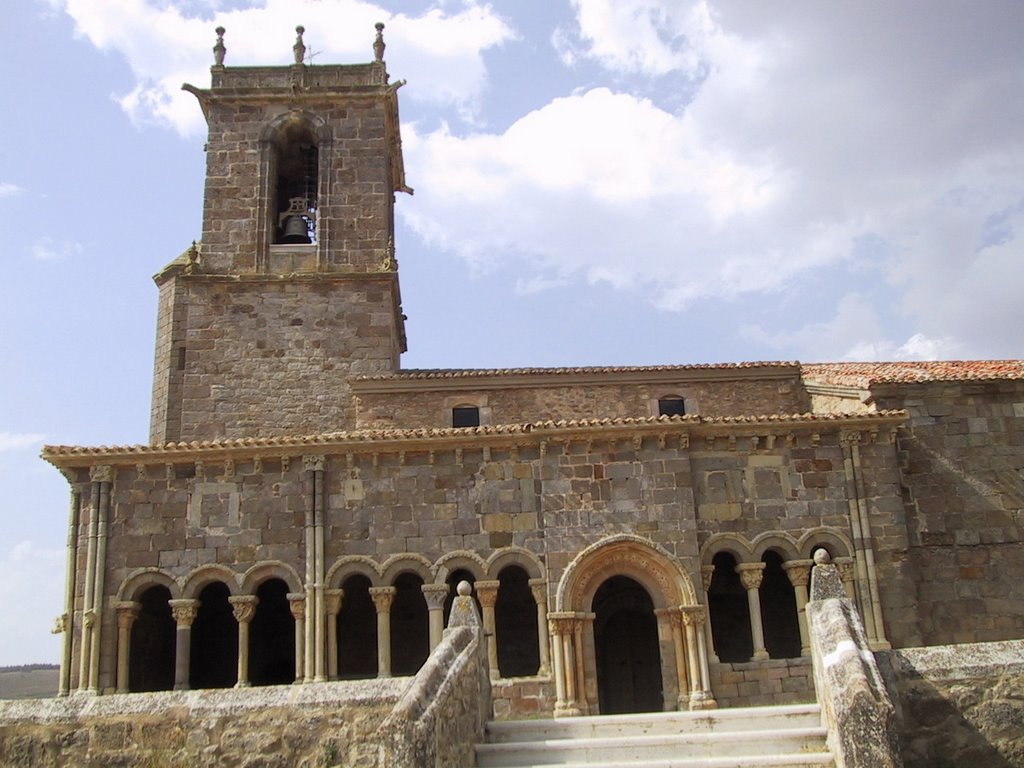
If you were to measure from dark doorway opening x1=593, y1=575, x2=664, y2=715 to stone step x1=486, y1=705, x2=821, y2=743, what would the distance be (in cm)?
807

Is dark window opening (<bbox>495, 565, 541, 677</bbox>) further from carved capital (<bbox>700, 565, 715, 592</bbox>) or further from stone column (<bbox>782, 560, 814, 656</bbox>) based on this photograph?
stone column (<bbox>782, 560, 814, 656</bbox>)

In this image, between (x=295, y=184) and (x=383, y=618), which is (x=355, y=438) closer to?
(x=383, y=618)

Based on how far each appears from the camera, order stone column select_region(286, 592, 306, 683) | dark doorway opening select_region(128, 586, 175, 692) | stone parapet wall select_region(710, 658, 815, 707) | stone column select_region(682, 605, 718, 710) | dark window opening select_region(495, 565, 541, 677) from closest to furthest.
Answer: stone column select_region(682, 605, 718, 710) → stone parapet wall select_region(710, 658, 815, 707) → stone column select_region(286, 592, 306, 683) → dark doorway opening select_region(128, 586, 175, 692) → dark window opening select_region(495, 565, 541, 677)

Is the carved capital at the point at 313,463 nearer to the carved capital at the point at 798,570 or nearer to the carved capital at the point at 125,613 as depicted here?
the carved capital at the point at 125,613

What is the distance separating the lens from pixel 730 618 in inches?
782

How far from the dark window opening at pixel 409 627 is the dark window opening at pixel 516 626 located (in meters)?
1.44

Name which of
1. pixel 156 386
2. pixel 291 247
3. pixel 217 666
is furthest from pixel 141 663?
pixel 291 247

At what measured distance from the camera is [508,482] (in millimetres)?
18094

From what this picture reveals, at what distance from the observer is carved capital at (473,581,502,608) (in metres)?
17.5

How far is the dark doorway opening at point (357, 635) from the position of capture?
19656mm

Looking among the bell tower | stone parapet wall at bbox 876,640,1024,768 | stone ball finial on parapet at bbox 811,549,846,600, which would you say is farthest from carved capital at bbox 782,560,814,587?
the bell tower

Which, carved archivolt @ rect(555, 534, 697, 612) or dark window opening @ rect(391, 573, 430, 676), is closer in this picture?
carved archivolt @ rect(555, 534, 697, 612)

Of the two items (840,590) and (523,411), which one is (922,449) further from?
(840,590)

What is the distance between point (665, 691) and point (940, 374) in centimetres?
876
